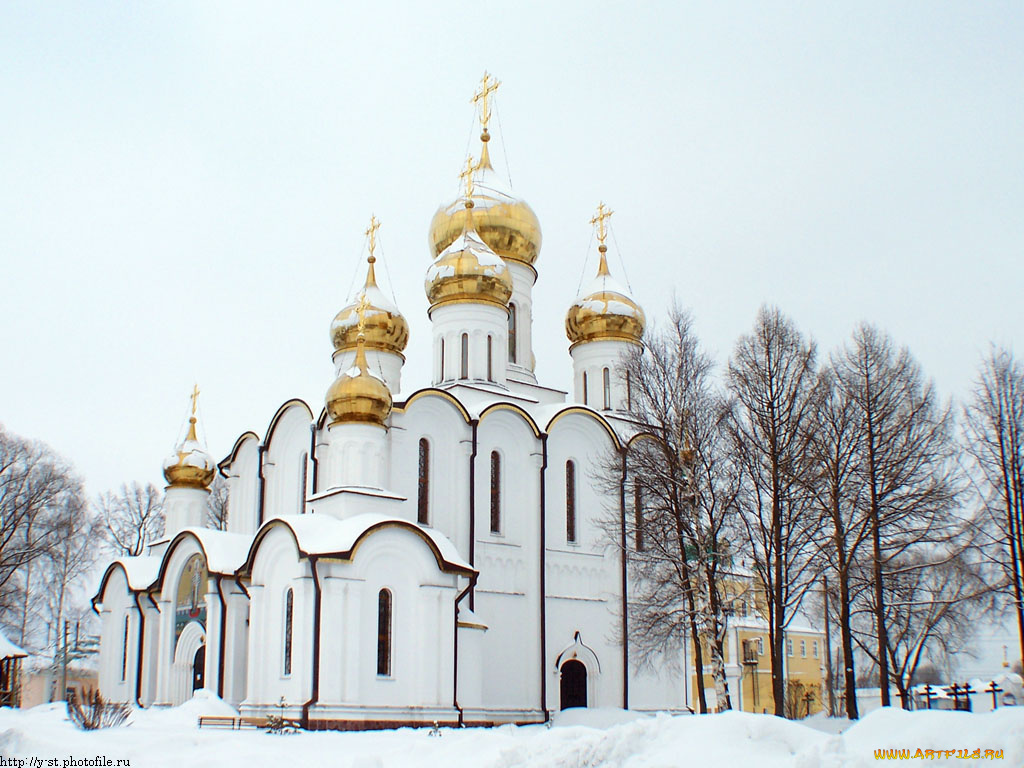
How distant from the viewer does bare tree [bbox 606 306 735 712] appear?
1495 cm

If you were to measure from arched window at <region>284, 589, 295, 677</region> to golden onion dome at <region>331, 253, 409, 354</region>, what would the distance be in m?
7.27

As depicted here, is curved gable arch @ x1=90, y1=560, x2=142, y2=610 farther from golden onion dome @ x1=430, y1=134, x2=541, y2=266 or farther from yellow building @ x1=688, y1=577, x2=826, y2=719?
yellow building @ x1=688, y1=577, x2=826, y2=719

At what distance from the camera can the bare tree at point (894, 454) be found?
49.3 ft

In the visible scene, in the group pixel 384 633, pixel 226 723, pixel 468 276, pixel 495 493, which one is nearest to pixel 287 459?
pixel 495 493

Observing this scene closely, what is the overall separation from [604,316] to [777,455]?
9.71 meters

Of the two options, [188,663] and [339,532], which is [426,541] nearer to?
[339,532]

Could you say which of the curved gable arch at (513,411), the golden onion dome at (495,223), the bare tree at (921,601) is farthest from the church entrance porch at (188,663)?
the bare tree at (921,601)

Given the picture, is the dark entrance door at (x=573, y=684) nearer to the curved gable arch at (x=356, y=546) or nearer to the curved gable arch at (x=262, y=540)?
the curved gable arch at (x=356, y=546)

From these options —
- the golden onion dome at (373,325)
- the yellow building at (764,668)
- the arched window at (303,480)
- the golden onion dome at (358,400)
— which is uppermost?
the golden onion dome at (373,325)

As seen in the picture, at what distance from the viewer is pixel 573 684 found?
64.8 feet

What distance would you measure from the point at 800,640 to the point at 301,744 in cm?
3391

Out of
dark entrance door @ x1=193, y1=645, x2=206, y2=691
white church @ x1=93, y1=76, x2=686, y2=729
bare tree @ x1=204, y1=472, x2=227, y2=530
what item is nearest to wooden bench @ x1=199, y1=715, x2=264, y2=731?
white church @ x1=93, y1=76, x2=686, y2=729

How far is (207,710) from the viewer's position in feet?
53.5

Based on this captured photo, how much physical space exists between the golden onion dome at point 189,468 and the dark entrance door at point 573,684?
29.3 ft
